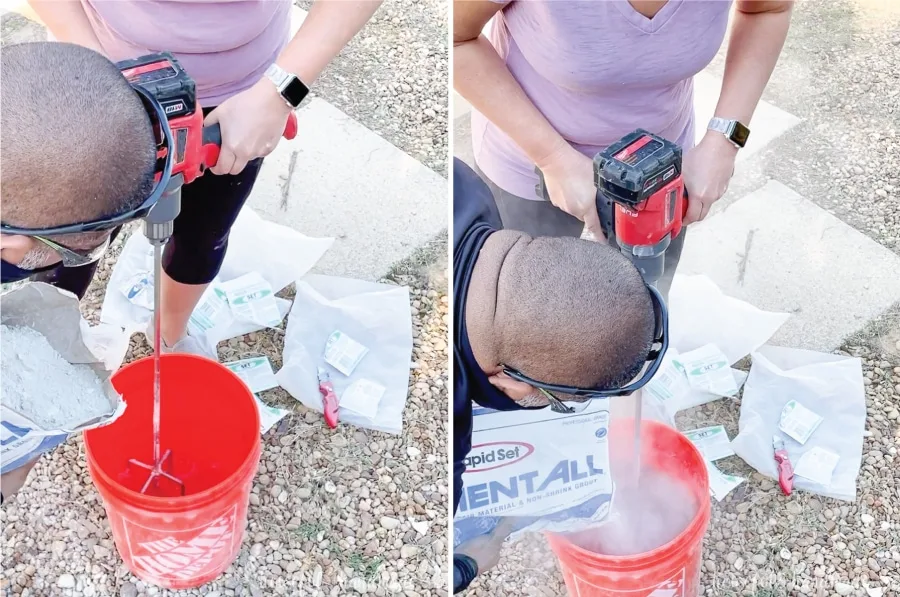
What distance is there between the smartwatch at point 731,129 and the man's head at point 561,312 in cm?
57

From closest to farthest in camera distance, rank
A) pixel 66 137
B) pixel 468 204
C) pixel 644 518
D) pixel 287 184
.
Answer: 1. pixel 66 137
2. pixel 468 204
3. pixel 644 518
4. pixel 287 184

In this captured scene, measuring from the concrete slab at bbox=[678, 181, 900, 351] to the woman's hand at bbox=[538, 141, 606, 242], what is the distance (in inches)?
40.5

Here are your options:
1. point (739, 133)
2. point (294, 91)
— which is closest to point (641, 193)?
point (739, 133)

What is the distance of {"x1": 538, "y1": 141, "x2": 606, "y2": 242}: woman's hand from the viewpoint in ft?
4.96

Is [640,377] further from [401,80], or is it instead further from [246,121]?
[401,80]

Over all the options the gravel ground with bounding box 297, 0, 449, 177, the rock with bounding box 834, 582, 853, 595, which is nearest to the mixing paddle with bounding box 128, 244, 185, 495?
the gravel ground with bounding box 297, 0, 449, 177

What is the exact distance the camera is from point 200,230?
1.74 meters

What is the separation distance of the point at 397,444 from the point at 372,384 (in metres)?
0.17

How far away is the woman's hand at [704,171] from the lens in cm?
160

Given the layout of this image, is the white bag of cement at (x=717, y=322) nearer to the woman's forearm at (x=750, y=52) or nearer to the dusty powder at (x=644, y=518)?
the dusty powder at (x=644, y=518)

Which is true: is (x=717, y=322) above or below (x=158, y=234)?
below

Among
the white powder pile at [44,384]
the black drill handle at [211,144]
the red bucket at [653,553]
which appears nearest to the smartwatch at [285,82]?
the black drill handle at [211,144]

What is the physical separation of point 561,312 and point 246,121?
2.17 ft

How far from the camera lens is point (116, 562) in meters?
1.92
